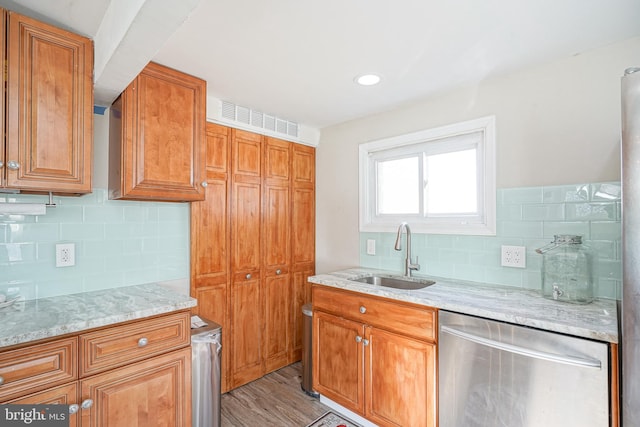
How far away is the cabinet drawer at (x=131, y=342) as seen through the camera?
137 centimetres

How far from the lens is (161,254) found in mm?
2221

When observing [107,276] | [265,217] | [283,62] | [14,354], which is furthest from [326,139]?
[14,354]

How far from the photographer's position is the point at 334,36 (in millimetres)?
1590

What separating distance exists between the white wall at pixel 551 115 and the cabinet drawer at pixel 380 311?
1.01 meters

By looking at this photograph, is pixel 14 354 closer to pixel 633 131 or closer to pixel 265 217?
pixel 265 217

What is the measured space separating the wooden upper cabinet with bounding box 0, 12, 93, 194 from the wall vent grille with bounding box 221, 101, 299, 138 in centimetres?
102

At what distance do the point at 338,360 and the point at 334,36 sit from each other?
6.47 ft

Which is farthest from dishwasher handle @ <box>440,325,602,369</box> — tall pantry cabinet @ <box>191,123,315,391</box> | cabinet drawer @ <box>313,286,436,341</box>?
tall pantry cabinet @ <box>191,123,315,391</box>

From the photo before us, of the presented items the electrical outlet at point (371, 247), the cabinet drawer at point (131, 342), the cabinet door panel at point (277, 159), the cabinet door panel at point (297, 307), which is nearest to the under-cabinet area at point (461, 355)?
the electrical outlet at point (371, 247)

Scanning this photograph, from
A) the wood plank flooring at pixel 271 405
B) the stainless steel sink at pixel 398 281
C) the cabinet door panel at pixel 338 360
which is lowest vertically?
the wood plank flooring at pixel 271 405

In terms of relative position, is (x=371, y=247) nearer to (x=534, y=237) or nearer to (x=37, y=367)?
(x=534, y=237)

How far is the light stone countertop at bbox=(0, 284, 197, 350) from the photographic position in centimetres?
125

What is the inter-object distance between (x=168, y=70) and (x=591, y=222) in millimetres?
2523

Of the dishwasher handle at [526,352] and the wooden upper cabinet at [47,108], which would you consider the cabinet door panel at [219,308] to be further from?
the dishwasher handle at [526,352]
